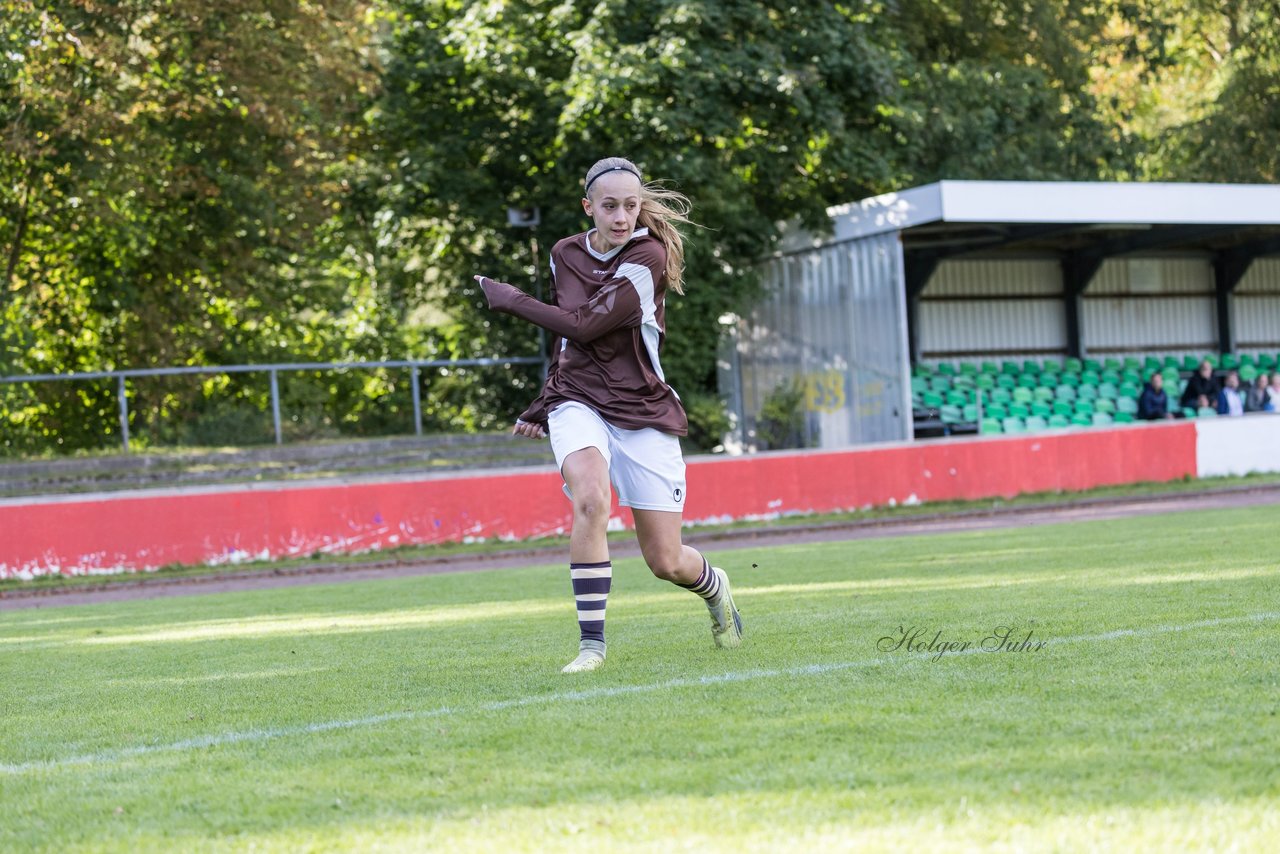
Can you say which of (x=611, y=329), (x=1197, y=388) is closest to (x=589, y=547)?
(x=611, y=329)

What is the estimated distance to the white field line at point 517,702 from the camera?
197 inches

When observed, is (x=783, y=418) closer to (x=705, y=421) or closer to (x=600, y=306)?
(x=705, y=421)

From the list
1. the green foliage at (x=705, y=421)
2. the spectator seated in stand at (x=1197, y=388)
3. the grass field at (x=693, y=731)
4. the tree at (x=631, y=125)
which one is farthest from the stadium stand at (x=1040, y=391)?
the grass field at (x=693, y=731)

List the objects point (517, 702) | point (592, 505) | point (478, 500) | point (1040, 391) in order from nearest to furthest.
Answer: point (517, 702), point (592, 505), point (478, 500), point (1040, 391)

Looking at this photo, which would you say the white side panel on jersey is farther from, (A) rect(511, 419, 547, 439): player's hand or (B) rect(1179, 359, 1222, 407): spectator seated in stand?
(B) rect(1179, 359, 1222, 407): spectator seated in stand

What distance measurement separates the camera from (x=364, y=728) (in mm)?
5207

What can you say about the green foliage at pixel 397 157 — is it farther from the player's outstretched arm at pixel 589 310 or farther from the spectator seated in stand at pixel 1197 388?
the player's outstretched arm at pixel 589 310

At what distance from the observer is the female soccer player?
643 cm

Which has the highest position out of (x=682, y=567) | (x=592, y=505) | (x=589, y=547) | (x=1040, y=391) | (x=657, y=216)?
(x=657, y=216)

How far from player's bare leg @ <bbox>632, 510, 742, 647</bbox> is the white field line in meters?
0.75

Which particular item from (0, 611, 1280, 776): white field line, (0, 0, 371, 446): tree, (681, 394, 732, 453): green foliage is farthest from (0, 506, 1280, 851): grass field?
(681, 394, 732, 453): green foliage

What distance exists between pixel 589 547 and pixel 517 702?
1094mm

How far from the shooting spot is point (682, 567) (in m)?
6.72

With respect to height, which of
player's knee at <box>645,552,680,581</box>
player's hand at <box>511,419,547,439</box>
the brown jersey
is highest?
the brown jersey
